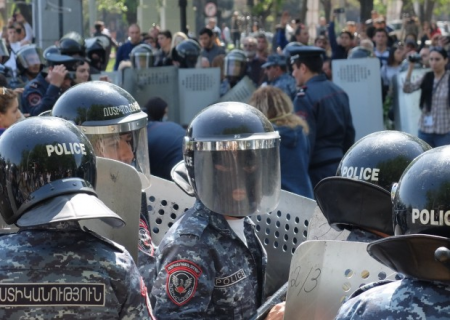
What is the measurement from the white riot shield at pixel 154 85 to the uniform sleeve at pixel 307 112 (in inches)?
141

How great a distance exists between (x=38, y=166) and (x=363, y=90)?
9240 mm

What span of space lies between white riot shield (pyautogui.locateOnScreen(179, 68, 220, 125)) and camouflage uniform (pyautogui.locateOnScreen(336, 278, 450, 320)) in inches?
380

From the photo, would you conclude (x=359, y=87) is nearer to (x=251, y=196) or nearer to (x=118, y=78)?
(x=118, y=78)

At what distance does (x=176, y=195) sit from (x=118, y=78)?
24.2 ft

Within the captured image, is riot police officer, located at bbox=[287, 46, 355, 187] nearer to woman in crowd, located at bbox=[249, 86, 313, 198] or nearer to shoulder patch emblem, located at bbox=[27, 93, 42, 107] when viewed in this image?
woman in crowd, located at bbox=[249, 86, 313, 198]

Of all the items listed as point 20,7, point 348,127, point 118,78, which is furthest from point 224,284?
point 20,7

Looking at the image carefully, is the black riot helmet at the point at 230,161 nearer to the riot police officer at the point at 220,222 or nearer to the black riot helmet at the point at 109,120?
the riot police officer at the point at 220,222

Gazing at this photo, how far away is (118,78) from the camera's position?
11.6m

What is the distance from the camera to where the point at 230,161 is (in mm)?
3627

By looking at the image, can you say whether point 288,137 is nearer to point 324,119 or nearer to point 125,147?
point 324,119

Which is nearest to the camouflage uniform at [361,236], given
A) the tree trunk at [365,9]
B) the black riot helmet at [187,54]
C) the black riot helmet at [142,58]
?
the black riot helmet at [142,58]

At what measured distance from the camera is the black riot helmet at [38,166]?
2.69m

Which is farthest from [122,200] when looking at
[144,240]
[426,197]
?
[426,197]

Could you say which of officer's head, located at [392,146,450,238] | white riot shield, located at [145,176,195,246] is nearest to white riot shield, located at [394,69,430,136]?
white riot shield, located at [145,176,195,246]
